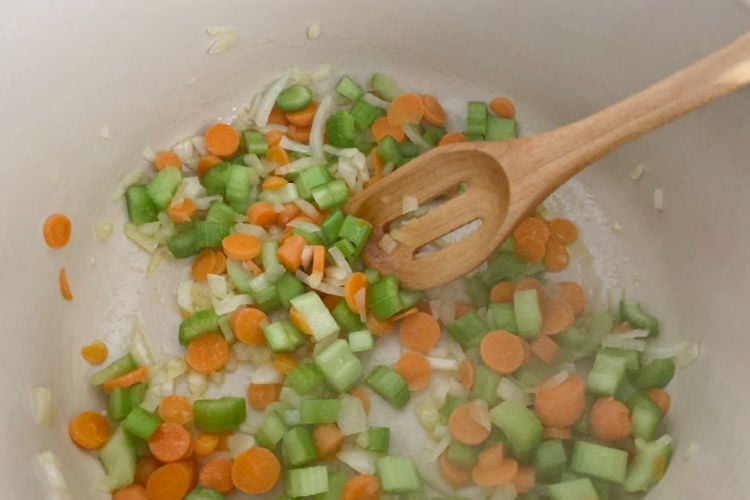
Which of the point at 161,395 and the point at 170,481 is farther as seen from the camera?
the point at 161,395

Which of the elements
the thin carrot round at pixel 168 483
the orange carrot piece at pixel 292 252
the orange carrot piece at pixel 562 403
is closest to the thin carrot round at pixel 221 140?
the orange carrot piece at pixel 292 252

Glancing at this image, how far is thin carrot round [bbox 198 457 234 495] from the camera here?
6.05 ft

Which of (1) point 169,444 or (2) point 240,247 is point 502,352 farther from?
(1) point 169,444

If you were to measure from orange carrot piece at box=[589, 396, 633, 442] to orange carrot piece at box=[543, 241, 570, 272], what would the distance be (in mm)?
387

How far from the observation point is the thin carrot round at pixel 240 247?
196cm

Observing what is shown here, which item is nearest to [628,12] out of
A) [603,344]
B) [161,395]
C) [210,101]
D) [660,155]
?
[660,155]

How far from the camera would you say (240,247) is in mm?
1962

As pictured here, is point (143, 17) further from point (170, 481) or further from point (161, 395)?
point (170, 481)

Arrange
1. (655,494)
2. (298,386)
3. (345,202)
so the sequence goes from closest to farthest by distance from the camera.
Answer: (655,494)
(298,386)
(345,202)

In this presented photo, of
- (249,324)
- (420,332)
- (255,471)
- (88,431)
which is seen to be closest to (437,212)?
(420,332)

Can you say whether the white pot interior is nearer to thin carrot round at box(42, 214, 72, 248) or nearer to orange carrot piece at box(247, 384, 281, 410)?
thin carrot round at box(42, 214, 72, 248)

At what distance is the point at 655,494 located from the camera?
1.74 meters

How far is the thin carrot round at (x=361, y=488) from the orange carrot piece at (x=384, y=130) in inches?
34.4

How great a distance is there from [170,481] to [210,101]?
0.98 meters
